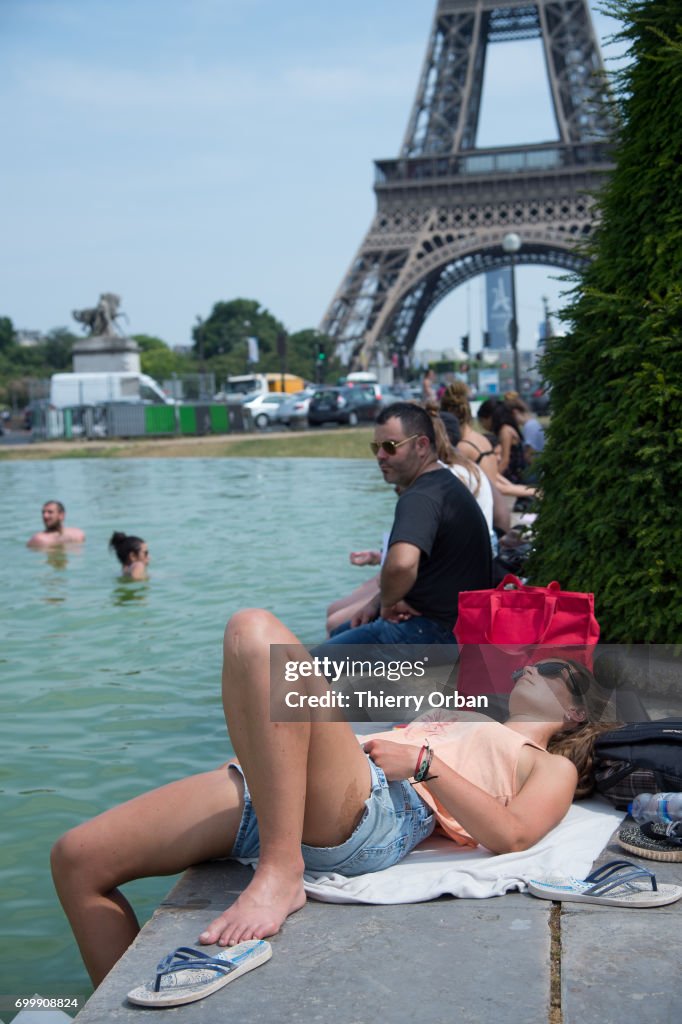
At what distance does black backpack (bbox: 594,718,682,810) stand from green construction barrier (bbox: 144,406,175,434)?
35.1 m

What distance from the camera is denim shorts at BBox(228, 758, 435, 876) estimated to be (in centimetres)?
305

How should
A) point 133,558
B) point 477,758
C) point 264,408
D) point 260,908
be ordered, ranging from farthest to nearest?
1. point 264,408
2. point 133,558
3. point 477,758
4. point 260,908

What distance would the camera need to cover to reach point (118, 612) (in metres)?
9.67

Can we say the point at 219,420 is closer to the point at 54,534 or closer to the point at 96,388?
the point at 96,388

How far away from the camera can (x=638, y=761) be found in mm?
3506

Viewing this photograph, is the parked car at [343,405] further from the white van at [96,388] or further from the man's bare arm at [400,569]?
the man's bare arm at [400,569]

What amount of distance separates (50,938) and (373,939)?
1.56 m

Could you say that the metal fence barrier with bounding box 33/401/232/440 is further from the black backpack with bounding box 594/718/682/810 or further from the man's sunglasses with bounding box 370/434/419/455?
the black backpack with bounding box 594/718/682/810

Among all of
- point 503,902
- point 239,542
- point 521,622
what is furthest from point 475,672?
point 239,542

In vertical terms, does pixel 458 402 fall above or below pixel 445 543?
above

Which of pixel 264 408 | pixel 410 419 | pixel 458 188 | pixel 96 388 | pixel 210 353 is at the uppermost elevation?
pixel 458 188

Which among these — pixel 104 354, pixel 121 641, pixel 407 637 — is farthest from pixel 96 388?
pixel 407 637

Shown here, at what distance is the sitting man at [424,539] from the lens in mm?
5004

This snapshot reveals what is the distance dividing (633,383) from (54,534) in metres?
9.80
